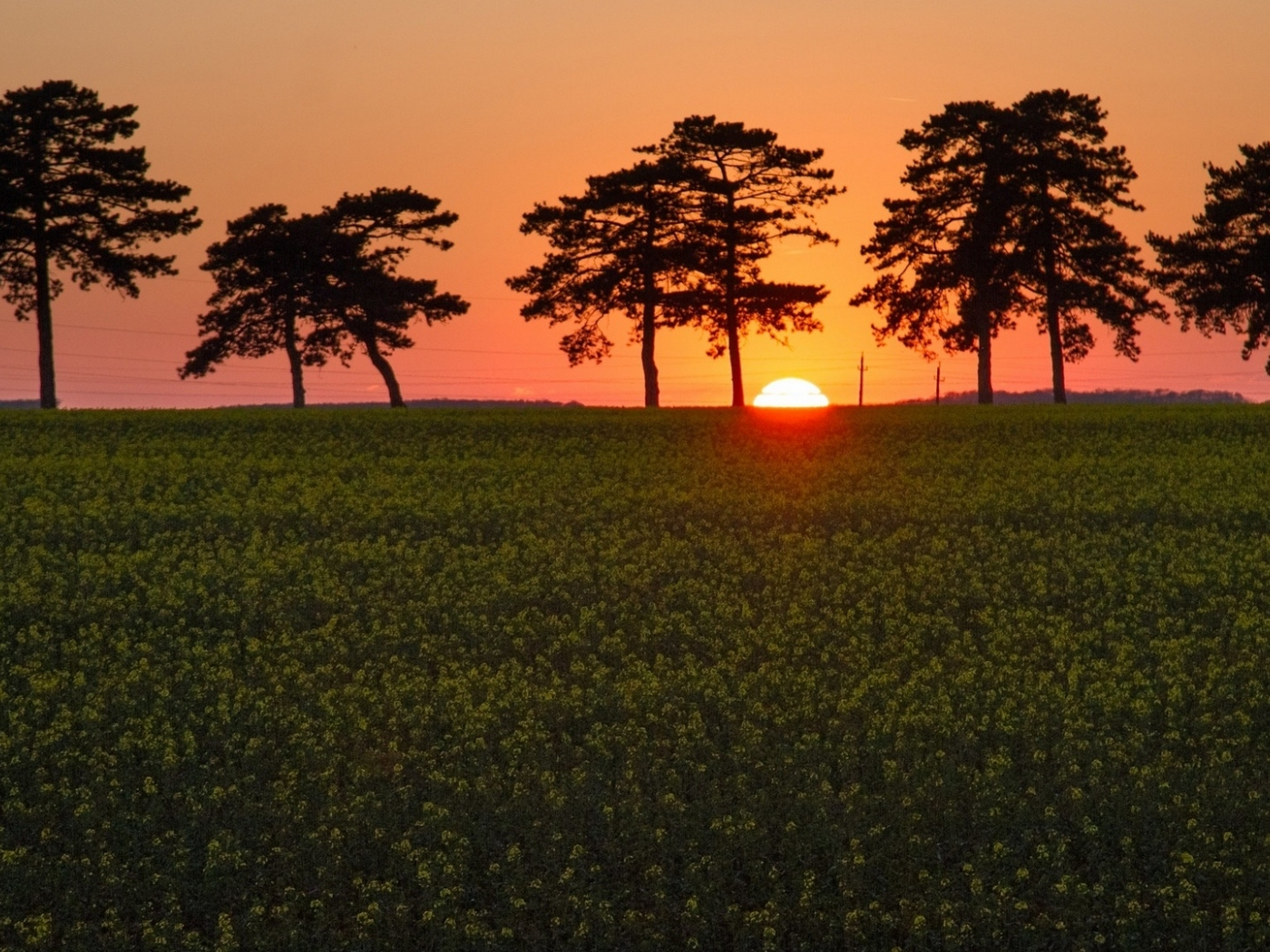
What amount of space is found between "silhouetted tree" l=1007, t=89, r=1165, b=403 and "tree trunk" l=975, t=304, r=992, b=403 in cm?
245

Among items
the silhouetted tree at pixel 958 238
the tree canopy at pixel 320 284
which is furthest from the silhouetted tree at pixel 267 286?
the silhouetted tree at pixel 958 238

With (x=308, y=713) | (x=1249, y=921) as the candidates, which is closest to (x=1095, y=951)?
(x=1249, y=921)

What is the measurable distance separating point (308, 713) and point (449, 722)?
1.62 metres

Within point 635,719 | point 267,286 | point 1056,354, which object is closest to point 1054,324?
point 1056,354

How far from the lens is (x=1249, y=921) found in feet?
38.0

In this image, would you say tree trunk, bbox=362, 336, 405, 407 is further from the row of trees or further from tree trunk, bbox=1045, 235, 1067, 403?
tree trunk, bbox=1045, 235, 1067, 403

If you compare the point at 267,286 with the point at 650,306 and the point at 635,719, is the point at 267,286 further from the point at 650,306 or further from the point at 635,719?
the point at 635,719

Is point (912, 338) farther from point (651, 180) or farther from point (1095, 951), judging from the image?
point (1095, 951)

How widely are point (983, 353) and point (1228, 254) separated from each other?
42.2 ft

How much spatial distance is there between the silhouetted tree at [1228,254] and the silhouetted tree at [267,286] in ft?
133

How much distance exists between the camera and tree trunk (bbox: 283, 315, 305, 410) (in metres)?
78.4

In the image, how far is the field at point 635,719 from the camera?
11.9 metres

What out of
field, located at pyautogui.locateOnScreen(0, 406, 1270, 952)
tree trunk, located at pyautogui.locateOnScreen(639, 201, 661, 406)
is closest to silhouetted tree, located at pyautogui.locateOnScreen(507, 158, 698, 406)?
tree trunk, located at pyautogui.locateOnScreen(639, 201, 661, 406)

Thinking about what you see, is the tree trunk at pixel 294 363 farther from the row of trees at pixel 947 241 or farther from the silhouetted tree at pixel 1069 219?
the silhouetted tree at pixel 1069 219
